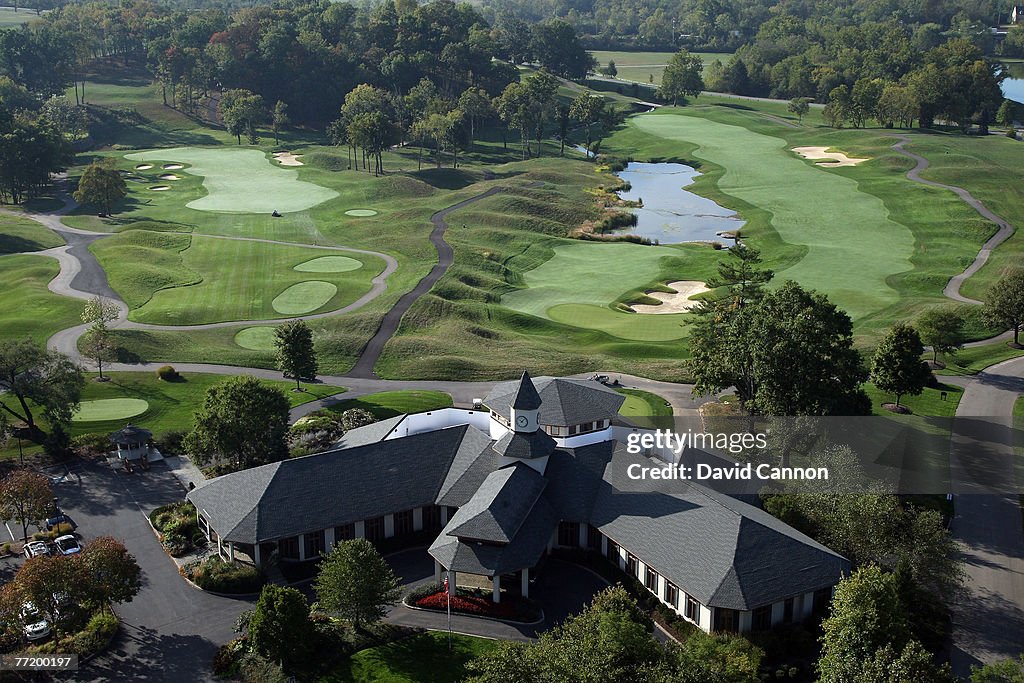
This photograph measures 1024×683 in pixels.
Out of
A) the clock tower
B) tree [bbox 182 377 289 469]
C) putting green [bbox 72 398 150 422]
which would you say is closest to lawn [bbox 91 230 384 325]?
putting green [bbox 72 398 150 422]

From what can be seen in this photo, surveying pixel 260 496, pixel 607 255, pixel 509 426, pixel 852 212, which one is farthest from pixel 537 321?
pixel 852 212

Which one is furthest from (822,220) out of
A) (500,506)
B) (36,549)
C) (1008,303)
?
(36,549)

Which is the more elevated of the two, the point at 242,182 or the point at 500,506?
the point at 242,182

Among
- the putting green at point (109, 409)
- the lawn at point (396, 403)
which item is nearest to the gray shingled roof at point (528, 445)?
the lawn at point (396, 403)

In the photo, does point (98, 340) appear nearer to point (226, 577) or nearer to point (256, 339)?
point (256, 339)

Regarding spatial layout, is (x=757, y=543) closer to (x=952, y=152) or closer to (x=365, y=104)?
(x=952, y=152)

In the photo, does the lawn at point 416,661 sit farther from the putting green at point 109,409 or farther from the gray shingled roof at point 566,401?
the putting green at point 109,409

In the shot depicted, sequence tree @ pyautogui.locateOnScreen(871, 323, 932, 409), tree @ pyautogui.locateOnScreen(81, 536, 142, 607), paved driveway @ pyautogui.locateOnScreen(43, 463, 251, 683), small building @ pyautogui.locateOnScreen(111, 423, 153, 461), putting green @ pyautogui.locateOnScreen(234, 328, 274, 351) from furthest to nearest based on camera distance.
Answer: putting green @ pyautogui.locateOnScreen(234, 328, 274, 351)
tree @ pyautogui.locateOnScreen(871, 323, 932, 409)
small building @ pyautogui.locateOnScreen(111, 423, 153, 461)
tree @ pyautogui.locateOnScreen(81, 536, 142, 607)
paved driveway @ pyautogui.locateOnScreen(43, 463, 251, 683)

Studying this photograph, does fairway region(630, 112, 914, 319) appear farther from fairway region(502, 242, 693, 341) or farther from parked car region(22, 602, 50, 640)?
parked car region(22, 602, 50, 640)
